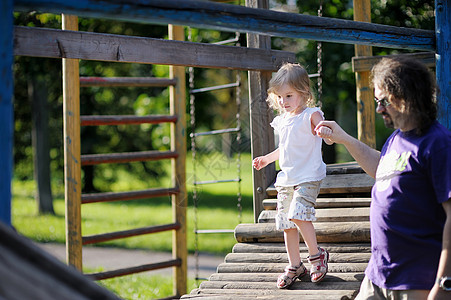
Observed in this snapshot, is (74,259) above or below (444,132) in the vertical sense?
below

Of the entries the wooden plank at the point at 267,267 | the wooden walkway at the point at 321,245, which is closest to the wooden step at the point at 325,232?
the wooden walkway at the point at 321,245

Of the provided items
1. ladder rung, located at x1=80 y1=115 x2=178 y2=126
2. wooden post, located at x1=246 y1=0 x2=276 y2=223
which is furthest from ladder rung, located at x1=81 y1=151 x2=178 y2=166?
wooden post, located at x1=246 y1=0 x2=276 y2=223

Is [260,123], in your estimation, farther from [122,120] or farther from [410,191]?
[410,191]

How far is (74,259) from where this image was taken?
474cm

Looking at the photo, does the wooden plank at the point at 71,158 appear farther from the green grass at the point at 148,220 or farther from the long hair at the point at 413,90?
the long hair at the point at 413,90

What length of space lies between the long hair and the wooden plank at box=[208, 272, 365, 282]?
3.90 feet

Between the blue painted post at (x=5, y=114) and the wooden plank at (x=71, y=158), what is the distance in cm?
301

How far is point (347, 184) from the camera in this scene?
13.0 ft

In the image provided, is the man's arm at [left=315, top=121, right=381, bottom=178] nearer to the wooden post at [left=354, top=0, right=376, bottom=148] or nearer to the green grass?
the wooden post at [left=354, top=0, right=376, bottom=148]

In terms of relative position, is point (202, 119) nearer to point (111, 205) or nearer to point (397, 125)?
point (111, 205)

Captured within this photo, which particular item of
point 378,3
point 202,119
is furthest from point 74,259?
point 202,119

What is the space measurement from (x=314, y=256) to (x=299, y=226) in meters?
0.18

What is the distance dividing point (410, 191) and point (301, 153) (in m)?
1.25

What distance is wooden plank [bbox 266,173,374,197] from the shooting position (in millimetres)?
3898
